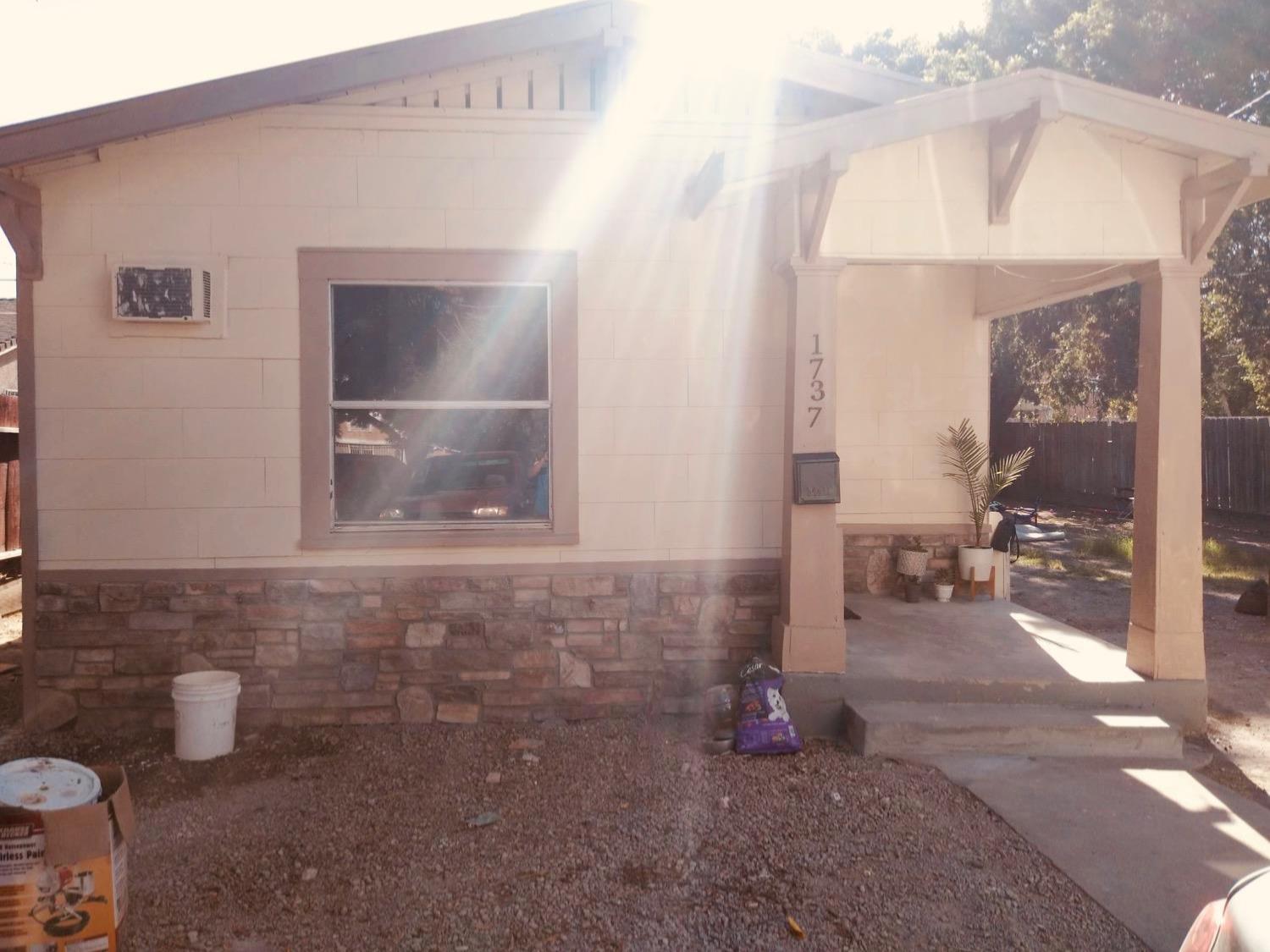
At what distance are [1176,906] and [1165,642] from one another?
7.11 feet

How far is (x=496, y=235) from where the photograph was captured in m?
5.43

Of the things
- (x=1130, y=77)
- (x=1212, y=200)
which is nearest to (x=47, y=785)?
(x=1212, y=200)

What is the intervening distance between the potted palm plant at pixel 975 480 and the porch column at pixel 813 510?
2.72 m

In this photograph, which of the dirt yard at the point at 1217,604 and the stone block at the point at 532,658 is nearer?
the dirt yard at the point at 1217,604

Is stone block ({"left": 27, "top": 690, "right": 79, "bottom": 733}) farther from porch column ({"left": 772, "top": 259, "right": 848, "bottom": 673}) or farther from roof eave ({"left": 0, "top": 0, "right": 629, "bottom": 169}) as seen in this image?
porch column ({"left": 772, "top": 259, "right": 848, "bottom": 673})

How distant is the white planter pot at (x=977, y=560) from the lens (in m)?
7.52

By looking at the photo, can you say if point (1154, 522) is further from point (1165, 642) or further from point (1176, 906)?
point (1176, 906)

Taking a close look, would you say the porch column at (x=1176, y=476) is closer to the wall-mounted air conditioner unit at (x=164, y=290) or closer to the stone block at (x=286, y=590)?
the stone block at (x=286, y=590)

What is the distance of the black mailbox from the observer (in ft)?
17.1

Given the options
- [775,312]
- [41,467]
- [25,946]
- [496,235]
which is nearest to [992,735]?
[775,312]

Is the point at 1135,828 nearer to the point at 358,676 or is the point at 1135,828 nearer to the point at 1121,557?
the point at 358,676

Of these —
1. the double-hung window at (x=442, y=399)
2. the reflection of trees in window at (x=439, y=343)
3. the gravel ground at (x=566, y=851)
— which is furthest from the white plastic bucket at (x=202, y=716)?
the reflection of trees in window at (x=439, y=343)

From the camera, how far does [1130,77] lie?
13.7 m

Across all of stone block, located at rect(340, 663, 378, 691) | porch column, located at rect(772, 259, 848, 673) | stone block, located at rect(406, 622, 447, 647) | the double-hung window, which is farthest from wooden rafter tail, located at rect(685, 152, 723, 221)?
stone block, located at rect(340, 663, 378, 691)
